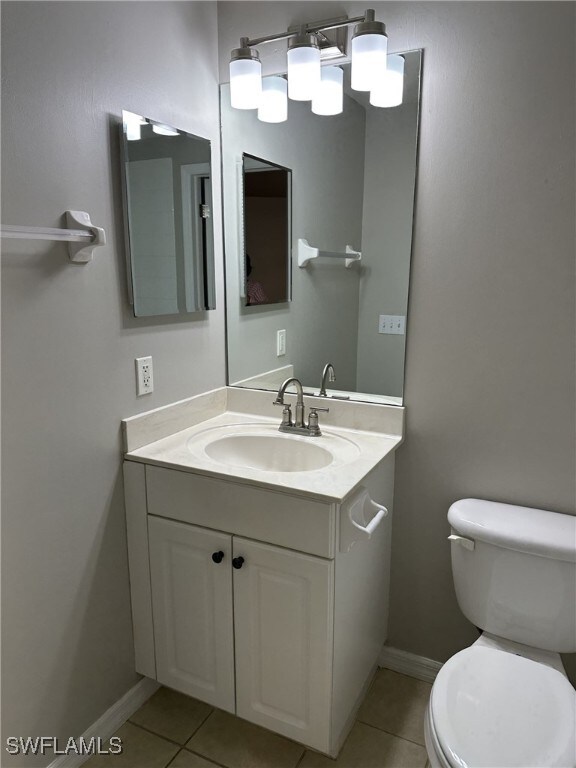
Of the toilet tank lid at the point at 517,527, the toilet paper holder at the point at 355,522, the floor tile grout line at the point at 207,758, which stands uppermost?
the toilet paper holder at the point at 355,522

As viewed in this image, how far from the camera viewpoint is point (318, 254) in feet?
6.28

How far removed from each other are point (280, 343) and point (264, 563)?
0.85m

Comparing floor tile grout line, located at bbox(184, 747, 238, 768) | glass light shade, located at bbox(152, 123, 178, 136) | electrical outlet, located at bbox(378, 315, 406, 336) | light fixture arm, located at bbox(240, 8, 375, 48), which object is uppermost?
light fixture arm, located at bbox(240, 8, 375, 48)

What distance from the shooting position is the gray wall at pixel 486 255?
4.93 ft

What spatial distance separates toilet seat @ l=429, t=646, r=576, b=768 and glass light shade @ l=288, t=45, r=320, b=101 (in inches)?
66.3

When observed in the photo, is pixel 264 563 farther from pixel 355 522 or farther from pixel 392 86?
pixel 392 86

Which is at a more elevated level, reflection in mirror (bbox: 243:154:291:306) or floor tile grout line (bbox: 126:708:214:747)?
reflection in mirror (bbox: 243:154:291:306)

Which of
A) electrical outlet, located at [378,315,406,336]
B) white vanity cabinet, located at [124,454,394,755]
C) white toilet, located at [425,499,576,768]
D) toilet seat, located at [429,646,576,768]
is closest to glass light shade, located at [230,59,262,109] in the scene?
electrical outlet, located at [378,315,406,336]

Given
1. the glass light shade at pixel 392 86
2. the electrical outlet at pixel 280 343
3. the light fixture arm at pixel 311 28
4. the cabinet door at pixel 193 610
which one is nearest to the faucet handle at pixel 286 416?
the electrical outlet at pixel 280 343

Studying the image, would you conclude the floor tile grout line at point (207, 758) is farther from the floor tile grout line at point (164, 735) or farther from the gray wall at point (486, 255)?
the gray wall at point (486, 255)

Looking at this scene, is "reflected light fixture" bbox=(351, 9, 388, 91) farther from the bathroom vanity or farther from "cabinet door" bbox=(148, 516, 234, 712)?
"cabinet door" bbox=(148, 516, 234, 712)

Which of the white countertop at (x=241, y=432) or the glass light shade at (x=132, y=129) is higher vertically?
the glass light shade at (x=132, y=129)

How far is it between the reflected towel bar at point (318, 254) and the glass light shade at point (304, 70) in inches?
18.6

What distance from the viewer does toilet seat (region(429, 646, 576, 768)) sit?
1148mm
